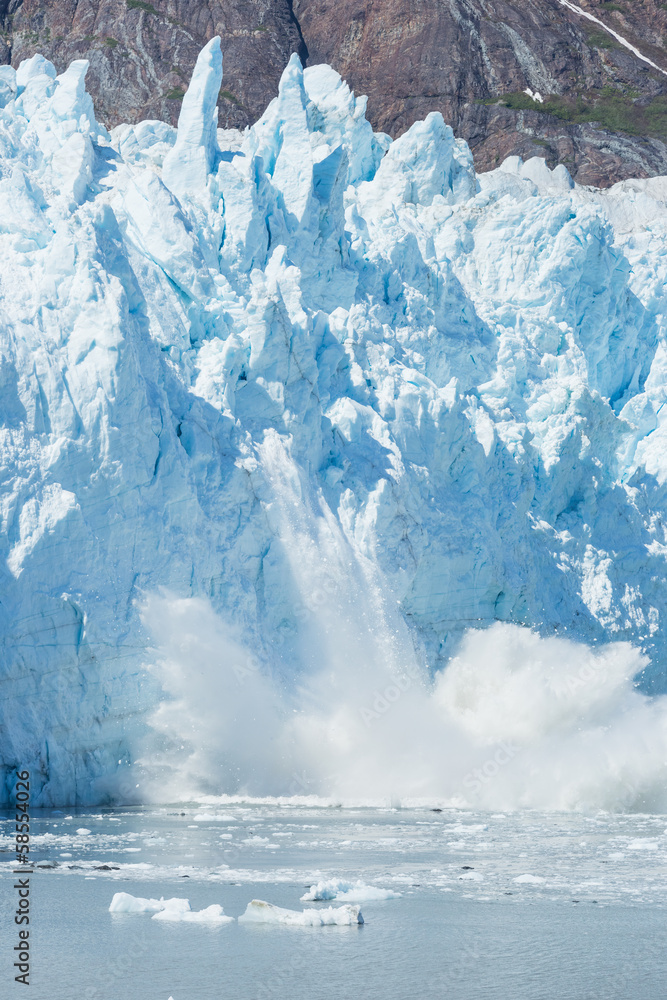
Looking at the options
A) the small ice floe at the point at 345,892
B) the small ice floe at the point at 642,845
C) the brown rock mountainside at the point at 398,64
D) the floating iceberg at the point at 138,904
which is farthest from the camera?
the brown rock mountainside at the point at 398,64

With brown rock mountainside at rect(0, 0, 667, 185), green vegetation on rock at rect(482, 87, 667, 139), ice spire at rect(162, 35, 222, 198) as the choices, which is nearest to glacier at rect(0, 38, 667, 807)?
ice spire at rect(162, 35, 222, 198)

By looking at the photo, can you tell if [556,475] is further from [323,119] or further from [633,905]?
[633,905]

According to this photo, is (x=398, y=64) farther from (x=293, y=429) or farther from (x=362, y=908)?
(x=362, y=908)

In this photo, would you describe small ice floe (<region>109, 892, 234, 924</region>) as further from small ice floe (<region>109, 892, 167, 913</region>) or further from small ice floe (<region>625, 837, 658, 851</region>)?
small ice floe (<region>625, 837, 658, 851</region>)

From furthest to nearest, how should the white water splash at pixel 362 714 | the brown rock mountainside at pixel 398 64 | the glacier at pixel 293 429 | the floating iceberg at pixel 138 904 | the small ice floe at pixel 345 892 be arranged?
the brown rock mountainside at pixel 398 64
the white water splash at pixel 362 714
the glacier at pixel 293 429
the small ice floe at pixel 345 892
the floating iceberg at pixel 138 904

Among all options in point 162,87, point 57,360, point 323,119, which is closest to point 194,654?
point 57,360

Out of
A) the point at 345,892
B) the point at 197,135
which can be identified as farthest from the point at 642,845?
the point at 197,135

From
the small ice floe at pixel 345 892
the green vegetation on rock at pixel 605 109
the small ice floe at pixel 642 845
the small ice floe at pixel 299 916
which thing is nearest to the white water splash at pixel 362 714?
the small ice floe at pixel 642 845

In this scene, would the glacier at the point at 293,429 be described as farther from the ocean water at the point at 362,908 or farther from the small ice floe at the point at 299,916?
the small ice floe at the point at 299,916
